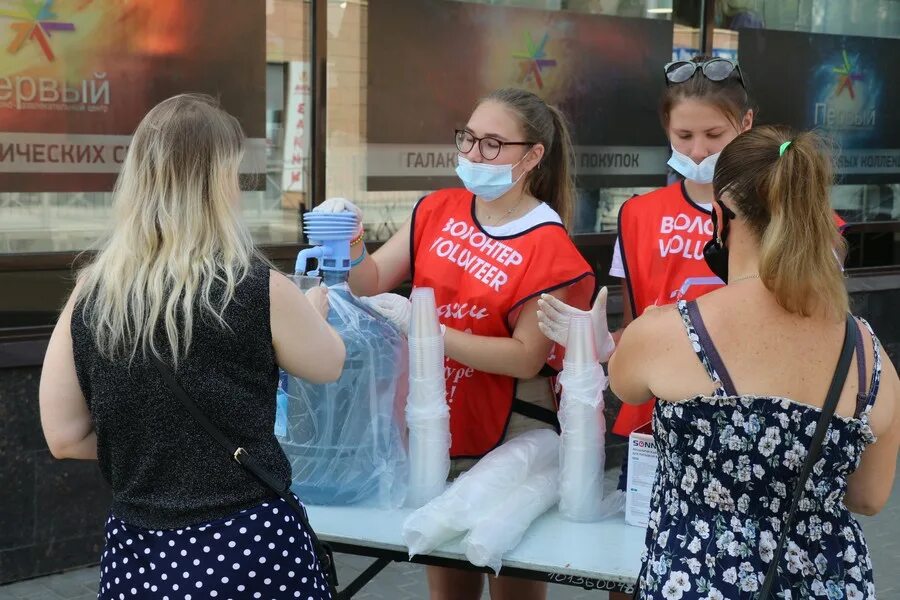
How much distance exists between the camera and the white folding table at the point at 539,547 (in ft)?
8.17

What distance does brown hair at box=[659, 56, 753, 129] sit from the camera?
9.64 feet

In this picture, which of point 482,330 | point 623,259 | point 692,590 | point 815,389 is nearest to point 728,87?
point 623,259

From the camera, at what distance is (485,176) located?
9.63 ft

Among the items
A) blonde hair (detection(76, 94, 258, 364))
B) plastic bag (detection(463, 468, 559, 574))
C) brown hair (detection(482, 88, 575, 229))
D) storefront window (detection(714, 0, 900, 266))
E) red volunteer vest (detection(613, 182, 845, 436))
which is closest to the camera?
blonde hair (detection(76, 94, 258, 364))

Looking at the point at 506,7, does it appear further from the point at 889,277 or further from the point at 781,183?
the point at 781,183

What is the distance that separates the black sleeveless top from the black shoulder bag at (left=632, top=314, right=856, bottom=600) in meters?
0.93

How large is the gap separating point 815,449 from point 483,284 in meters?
1.06

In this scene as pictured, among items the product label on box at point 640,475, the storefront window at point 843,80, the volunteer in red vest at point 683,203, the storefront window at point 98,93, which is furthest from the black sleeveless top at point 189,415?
the storefront window at point 843,80

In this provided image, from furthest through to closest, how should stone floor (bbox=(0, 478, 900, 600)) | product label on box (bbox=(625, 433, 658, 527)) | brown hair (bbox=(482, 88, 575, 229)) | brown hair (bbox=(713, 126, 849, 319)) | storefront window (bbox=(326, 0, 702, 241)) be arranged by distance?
storefront window (bbox=(326, 0, 702, 241)), stone floor (bbox=(0, 478, 900, 600)), brown hair (bbox=(482, 88, 575, 229)), product label on box (bbox=(625, 433, 658, 527)), brown hair (bbox=(713, 126, 849, 319))

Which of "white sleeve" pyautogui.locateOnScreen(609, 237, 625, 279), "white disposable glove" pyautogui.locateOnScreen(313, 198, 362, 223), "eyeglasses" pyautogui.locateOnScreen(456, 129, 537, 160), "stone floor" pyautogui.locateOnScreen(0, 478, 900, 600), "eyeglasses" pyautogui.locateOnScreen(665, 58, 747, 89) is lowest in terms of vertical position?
"stone floor" pyautogui.locateOnScreen(0, 478, 900, 600)

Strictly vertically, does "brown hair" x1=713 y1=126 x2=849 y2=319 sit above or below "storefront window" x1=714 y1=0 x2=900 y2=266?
below

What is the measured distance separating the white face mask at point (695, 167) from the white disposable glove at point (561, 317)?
447 millimetres

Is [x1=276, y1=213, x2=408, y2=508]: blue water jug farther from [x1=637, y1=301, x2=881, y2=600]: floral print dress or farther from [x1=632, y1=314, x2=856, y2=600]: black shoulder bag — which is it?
[x1=632, y1=314, x2=856, y2=600]: black shoulder bag

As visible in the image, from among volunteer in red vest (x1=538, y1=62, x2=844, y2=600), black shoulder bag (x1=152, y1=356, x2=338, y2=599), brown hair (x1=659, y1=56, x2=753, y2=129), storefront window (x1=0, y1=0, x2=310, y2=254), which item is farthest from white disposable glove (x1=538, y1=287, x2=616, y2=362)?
storefront window (x1=0, y1=0, x2=310, y2=254)
